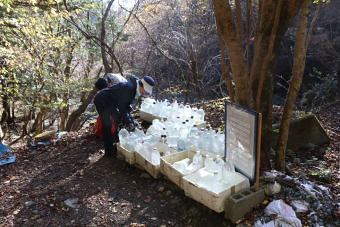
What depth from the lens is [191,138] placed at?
406cm

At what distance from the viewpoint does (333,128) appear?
6.71 meters

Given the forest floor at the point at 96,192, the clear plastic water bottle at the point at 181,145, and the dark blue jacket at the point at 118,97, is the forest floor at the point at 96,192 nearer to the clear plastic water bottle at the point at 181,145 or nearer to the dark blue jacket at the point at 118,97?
the clear plastic water bottle at the point at 181,145

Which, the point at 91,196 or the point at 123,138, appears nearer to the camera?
the point at 91,196

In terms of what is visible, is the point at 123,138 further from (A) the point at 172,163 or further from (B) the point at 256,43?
(B) the point at 256,43

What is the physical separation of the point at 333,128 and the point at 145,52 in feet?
28.8

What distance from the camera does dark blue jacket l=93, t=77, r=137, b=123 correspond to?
15.4ft

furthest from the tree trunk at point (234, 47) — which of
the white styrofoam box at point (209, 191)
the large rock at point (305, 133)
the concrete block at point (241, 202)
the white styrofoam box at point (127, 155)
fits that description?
the large rock at point (305, 133)

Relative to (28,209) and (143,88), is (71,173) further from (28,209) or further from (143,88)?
(143,88)

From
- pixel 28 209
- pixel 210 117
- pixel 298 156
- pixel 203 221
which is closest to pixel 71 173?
pixel 28 209

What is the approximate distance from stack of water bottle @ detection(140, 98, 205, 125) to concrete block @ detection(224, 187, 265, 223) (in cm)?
245

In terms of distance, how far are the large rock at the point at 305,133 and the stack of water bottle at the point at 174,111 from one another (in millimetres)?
1838

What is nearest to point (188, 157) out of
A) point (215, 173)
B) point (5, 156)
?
point (215, 173)

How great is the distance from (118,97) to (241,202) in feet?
9.95

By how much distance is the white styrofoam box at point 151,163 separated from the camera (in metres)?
3.83
